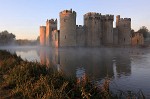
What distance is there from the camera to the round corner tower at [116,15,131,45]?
5194 centimetres

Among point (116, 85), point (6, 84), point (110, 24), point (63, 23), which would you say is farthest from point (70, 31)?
point (6, 84)

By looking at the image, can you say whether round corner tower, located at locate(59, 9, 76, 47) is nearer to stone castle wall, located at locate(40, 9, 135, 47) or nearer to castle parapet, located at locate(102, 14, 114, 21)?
stone castle wall, located at locate(40, 9, 135, 47)

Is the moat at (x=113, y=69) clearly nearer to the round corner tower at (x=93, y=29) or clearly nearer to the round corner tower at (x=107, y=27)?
the round corner tower at (x=93, y=29)

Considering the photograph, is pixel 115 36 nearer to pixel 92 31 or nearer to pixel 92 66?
pixel 92 31

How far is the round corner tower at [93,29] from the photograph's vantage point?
48.8 m

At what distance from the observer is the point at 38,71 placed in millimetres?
9656

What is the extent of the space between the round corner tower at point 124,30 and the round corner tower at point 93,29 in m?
5.33

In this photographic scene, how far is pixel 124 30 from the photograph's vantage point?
171ft

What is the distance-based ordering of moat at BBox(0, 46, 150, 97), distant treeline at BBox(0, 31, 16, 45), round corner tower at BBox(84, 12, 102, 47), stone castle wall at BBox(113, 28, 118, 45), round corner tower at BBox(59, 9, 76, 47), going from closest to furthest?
moat at BBox(0, 46, 150, 97), round corner tower at BBox(59, 9, 76, 47), round corner tower at BBox(84, 12, 102, 47), stone castle wall at BBox(113, 28, 118, 45), distant treeline at BBox(0, 31, 16, 45)

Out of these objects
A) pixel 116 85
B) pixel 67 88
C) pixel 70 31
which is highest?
pixel 70 31

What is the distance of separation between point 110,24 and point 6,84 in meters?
43.8

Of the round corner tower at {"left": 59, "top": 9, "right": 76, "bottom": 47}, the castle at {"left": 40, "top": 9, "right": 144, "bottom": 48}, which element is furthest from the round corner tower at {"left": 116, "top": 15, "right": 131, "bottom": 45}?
the round corner tower at {"left": 59, "top": 9, "right": 76, "bottom": 47}

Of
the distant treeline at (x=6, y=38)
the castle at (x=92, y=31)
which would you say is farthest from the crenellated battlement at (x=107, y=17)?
the distant treeline at (x=6, y=38)

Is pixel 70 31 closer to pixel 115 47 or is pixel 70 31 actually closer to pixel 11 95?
pixel 115 47
